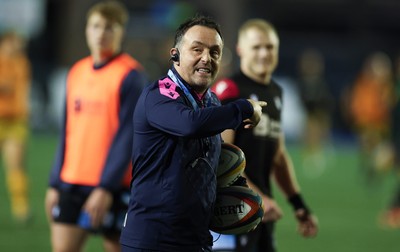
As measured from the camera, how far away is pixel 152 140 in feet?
13.2

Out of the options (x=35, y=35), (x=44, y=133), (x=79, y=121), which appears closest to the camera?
(x=79, y=121)

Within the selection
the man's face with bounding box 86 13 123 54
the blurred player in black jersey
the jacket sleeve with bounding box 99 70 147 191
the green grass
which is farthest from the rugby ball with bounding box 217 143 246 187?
the green grass

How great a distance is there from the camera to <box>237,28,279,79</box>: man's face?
18.3ft

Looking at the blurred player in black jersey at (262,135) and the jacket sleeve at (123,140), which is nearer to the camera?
the blurred player in black jersey at (262,135)

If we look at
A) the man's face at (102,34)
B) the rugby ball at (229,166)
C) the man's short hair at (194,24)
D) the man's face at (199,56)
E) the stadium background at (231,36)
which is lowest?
the rugby ball at (229,166)

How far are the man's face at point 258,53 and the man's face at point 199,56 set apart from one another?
1.49 metres

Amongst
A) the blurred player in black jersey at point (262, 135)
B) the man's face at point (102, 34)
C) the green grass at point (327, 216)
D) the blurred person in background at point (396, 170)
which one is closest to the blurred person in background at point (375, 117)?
the green grass at point (327, 216)

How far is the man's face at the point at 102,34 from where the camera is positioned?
582cm

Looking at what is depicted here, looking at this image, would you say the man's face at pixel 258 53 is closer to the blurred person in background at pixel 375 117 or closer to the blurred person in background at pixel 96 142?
the blurred person in background at pixel 96 142

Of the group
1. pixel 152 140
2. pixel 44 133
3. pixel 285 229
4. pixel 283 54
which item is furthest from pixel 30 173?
pixel 283 54

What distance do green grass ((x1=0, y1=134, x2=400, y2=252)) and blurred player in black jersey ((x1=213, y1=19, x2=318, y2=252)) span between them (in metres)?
3.50

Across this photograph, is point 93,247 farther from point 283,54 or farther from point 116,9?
point 283,54

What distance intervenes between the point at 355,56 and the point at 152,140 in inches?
1000

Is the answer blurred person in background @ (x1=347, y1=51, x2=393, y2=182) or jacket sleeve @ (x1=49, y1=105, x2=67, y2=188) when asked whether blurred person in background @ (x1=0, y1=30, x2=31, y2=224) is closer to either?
jacket sleeve @ (x1=49, y1=105, x2=67, y2=188)
